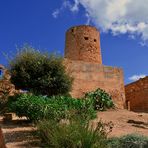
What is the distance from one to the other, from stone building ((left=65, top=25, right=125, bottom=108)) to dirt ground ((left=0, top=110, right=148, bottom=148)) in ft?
11.3

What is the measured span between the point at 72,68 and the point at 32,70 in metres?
5.85

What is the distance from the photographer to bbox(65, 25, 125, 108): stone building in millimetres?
20312

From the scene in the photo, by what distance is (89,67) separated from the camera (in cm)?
2084

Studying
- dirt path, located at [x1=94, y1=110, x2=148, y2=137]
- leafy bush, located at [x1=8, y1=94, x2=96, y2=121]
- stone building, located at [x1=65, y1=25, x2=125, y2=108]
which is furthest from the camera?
stone building, located at [x1=65, y1=25, x2=125, y2=108]

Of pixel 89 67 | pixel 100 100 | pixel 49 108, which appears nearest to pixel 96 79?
pixel 89 67

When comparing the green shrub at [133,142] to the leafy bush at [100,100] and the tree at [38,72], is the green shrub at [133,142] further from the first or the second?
the leafy bush at [100,100]

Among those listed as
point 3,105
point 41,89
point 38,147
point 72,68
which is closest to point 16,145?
point 38,147

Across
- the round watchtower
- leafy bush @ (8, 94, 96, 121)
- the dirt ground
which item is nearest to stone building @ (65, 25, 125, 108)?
the round watchtower

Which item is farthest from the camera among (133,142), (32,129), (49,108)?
(49,108)

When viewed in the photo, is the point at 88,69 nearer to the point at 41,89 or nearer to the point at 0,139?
the point at 41,89

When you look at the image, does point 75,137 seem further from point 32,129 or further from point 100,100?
point 100,100

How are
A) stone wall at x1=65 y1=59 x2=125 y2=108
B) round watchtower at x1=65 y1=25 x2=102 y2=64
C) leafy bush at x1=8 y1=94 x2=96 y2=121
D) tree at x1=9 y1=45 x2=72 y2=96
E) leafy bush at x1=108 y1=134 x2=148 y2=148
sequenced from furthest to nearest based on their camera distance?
round watchtower at x1=65 y1=25 x2=102 y2=64, stone wall at x1=65 y1=59 x2=125 y2=108, tree at x1=9 y1=45 x2=72 y2=96, leafy bush at x1=8 y1=94 x2=96 y2=121, leafy bush at x1=108 y1=134 x2=148 y2=148

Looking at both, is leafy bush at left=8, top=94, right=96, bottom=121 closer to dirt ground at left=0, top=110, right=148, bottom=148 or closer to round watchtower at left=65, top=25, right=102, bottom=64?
dirt ground at left=0, top=110, right=148, bottom=148

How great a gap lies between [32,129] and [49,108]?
2.56 ft
